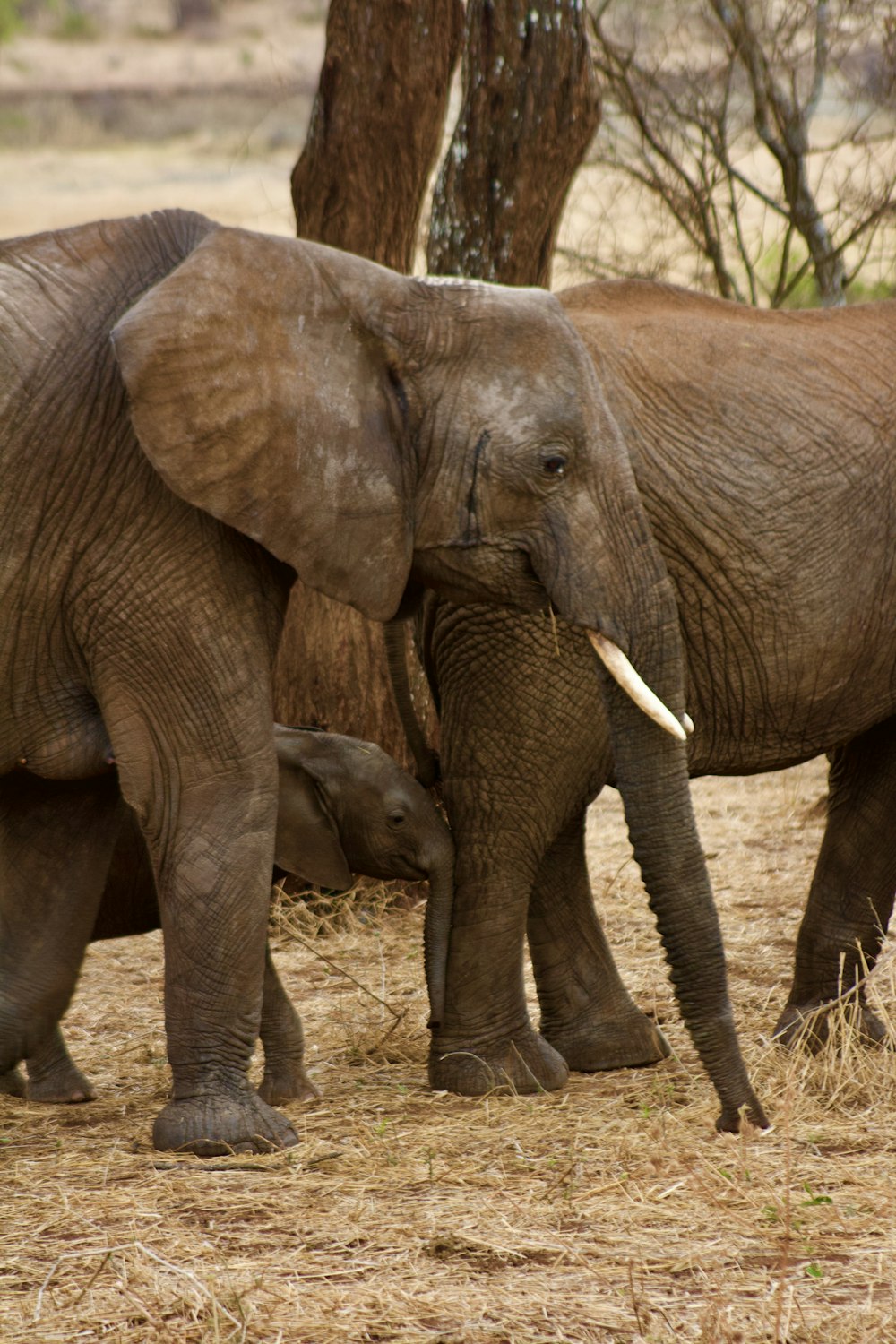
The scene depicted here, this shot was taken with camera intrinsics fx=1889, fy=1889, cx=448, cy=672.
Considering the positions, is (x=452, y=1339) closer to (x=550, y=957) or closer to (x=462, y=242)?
(x=550, y=957)

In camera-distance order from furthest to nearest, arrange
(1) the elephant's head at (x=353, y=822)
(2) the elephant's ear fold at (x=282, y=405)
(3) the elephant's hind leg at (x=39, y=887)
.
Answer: (1) the elephant's head at (x=353, y=822) < (3) the elephant's hind leg at (x=39, y=887) < (2) the elephant's ear fold at (x=282, y=405)

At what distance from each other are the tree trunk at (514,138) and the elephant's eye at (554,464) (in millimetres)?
3464

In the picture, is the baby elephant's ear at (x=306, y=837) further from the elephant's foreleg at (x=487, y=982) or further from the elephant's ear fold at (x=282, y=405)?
the elephant's ear fold at (x=282, y=405)

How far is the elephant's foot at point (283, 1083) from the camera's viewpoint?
5336mm

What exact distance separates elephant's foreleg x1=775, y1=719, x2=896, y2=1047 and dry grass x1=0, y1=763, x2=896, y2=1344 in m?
0.26

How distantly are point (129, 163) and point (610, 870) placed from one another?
22.9 metres

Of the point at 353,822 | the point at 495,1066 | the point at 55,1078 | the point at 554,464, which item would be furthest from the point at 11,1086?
the point at 554,464

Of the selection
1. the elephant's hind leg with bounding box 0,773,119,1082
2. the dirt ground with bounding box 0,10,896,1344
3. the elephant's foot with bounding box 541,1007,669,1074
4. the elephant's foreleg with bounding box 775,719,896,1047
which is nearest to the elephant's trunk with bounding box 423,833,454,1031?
the dirt ground with bounding box 0,10,896,1344

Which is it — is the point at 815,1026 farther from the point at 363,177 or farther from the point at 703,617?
the point at 363,177

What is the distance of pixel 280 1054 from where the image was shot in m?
5.37

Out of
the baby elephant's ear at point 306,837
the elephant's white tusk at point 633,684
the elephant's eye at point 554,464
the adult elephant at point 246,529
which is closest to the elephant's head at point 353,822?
the baby elephant's ear at point 306,837

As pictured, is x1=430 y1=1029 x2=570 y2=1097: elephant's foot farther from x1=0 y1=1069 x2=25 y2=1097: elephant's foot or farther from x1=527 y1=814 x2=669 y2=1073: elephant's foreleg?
x1=0 y1=1069 x2=25 y2=1097: elephant's foot

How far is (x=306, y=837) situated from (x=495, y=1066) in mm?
881

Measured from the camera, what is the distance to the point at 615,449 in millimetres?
4598
